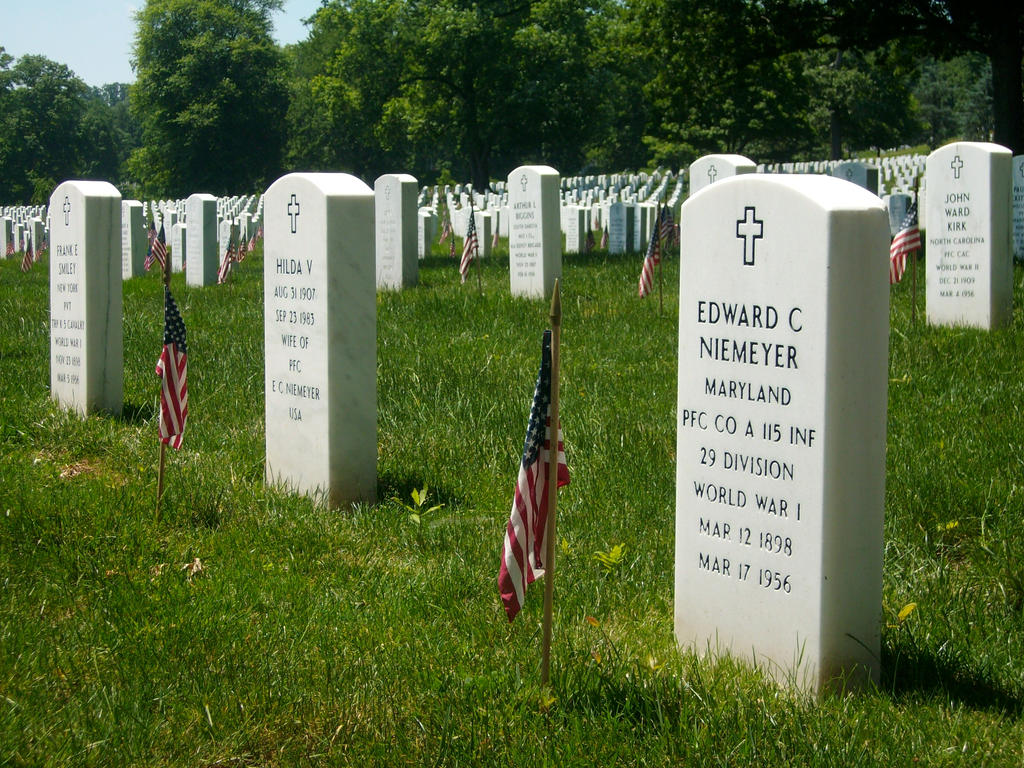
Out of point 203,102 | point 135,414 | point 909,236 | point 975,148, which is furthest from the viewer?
point 203,102

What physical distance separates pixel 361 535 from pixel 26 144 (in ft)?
306

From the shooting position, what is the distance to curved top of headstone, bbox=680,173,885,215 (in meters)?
3.96

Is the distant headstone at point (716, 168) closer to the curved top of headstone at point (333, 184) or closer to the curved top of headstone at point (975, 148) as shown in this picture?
the curved top of headstone at point (975, 148)

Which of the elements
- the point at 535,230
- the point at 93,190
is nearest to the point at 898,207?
the point at 535,230

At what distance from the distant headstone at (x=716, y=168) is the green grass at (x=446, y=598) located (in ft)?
17.6

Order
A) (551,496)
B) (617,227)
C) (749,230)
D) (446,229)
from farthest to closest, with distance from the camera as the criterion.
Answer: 1. (446,229)
2. (617,227)
3. (749,230)
4. (551,496)

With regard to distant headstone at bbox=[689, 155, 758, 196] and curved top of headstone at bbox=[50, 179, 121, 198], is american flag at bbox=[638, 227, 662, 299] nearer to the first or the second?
distant headstone at bbox=[689, 155, 758, 196]

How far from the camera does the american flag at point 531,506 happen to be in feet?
13.1

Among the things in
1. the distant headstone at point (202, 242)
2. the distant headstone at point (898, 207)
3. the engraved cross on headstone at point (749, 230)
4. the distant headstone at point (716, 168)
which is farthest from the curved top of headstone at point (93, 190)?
the distant headstone at point (898, 207)

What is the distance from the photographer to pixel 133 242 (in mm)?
22062

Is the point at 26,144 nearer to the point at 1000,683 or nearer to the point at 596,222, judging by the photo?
the point at 596,222

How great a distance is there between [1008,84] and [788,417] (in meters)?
20.1

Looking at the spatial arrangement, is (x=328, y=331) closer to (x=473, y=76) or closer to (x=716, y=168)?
(x=716, y=168)

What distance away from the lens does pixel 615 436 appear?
7.39m
